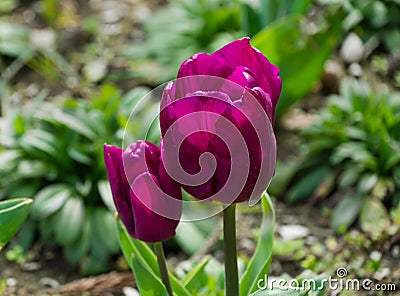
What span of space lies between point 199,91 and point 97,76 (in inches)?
89.5

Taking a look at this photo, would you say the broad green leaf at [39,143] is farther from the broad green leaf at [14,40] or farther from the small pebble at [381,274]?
the small pebble at [381,274]

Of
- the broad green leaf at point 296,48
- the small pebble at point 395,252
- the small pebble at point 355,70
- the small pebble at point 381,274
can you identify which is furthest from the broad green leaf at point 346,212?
the small pebble at point 355,70

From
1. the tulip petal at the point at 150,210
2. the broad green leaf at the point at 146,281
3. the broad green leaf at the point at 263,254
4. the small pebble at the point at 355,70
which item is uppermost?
the tulip petal at the point at 150,210

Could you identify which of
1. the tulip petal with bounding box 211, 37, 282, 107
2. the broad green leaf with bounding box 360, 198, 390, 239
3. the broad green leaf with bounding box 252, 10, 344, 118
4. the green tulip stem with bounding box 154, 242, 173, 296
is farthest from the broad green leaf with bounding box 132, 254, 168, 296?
the broad green leaf with bounding box 252, 10, 344, 118

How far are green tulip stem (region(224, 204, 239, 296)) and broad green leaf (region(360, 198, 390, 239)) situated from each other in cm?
102

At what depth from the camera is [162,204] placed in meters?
1.42

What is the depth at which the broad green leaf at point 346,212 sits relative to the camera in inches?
102

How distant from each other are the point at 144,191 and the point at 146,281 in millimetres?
251

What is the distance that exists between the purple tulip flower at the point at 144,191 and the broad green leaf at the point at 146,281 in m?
0.11

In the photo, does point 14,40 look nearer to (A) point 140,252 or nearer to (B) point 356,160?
(B) point 356,160

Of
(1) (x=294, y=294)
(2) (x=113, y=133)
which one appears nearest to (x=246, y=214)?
(2) (x=113, y=133)

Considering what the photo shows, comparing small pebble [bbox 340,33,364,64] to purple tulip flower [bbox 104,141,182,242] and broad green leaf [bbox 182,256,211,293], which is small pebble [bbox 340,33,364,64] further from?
purple tulip flower [bbox 104,141,182,242]

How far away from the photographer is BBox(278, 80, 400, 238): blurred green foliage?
2.58m

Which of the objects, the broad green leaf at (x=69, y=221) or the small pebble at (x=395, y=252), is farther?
the broad green leaf at (x=69, y=221)
